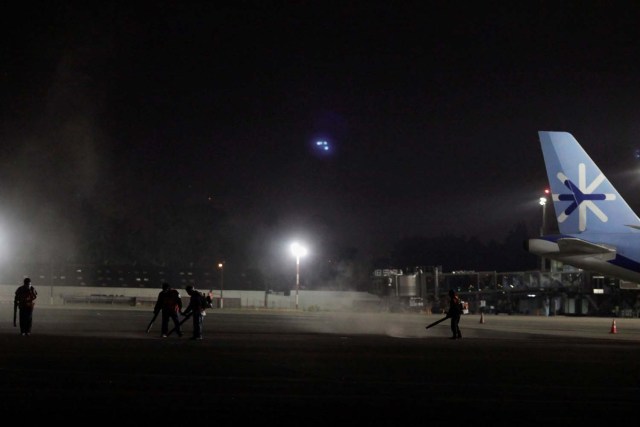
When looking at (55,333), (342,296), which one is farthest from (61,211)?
(55,333)

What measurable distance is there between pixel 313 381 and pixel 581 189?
Answer: 62.0ft

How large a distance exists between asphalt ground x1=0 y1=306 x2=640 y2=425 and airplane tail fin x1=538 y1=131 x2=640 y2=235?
229 inches

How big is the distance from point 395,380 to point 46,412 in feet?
21.8

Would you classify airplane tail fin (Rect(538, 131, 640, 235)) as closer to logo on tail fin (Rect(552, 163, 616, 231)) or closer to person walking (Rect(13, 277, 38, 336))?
logo on tail fin (Rect(552, 163, 616, 231))

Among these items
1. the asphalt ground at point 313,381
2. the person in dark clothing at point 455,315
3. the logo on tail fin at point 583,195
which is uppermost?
the logo on tail fin at point 583,195

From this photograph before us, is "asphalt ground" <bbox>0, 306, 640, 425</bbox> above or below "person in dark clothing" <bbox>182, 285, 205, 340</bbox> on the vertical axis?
below

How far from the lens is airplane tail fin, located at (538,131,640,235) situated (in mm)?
32125

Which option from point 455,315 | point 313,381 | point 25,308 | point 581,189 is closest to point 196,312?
point 25,308

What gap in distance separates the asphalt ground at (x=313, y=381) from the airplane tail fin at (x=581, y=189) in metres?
5.83

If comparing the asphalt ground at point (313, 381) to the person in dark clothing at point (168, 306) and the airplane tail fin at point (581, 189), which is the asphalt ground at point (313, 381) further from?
the airplane tail fin at point (581, 189)

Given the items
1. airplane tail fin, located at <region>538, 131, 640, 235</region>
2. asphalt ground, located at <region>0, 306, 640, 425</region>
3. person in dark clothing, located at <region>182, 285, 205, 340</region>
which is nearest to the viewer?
asphalt ground, located at <region>0, 306, 640, 425</region>

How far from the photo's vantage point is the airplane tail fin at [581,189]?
32.1 m

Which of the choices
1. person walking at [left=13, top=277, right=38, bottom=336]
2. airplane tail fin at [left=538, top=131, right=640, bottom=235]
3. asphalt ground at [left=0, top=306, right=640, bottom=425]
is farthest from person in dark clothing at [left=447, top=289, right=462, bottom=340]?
person walking at [left=13, top=277, right=38, bottom=336]

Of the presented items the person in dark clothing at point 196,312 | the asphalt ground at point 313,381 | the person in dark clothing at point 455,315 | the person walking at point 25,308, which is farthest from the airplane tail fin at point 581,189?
the person walking at point 25,308
